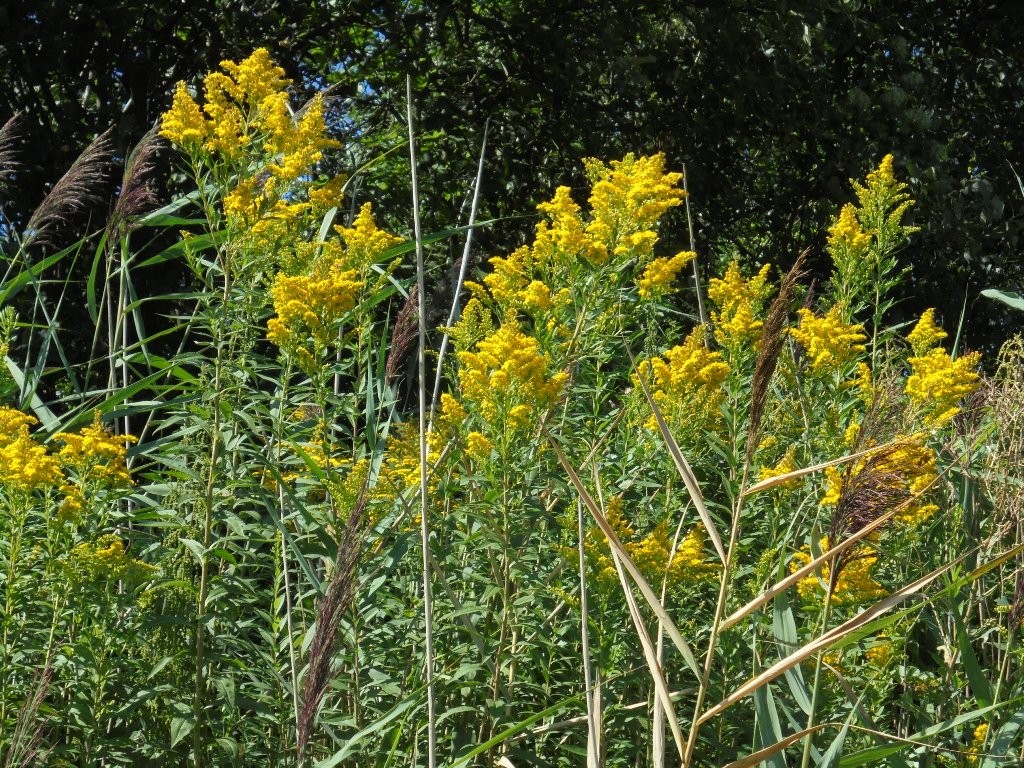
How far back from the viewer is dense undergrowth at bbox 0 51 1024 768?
2.39 meters

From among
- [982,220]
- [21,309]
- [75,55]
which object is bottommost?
[982,220]

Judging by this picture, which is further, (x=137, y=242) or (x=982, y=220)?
(x=982, y=220)

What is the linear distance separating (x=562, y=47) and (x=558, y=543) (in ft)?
17.5

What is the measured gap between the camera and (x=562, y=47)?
7.38m

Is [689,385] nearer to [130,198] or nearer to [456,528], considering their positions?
[456,528]

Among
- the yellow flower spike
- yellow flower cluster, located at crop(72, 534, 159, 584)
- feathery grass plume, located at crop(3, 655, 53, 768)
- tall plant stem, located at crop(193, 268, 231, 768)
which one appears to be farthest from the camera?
the yellow flower spike

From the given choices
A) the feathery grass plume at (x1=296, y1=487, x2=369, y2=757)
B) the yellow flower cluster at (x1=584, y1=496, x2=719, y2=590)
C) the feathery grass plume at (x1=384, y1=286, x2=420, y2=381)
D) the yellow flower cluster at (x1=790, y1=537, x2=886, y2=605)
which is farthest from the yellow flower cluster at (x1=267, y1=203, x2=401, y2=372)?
the feathery grass plume at (x1=296, y1=487, x2=369, y2=757)

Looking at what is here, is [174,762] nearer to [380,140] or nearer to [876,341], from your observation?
[876,341]

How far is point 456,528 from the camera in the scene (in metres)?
2.74

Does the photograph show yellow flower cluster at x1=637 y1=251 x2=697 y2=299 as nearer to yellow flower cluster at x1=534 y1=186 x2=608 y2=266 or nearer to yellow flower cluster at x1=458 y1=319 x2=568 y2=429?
yellow flower cluster at x1=534 y1=186 x2=608 y2=266

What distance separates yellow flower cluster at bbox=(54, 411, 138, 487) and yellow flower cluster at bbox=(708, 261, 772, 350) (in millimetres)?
1568

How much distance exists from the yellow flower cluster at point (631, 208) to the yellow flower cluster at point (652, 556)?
2.51 feet

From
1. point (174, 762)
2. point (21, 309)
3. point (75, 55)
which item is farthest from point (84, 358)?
point (174, 762)

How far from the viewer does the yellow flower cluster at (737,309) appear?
3146 millimetres
